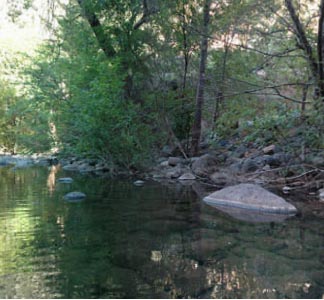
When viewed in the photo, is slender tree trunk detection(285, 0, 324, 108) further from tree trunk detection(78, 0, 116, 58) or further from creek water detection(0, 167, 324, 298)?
tree trunk detection(78, 0, 116, 58)

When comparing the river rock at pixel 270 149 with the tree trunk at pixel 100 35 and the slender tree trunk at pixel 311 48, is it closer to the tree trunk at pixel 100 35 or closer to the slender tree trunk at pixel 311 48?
the slender tree trunk at pixel 311 48

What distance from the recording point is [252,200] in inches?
264

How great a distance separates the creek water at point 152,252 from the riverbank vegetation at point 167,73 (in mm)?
3642

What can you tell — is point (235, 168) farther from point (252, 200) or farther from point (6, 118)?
point (6, 118)

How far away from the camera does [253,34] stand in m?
9.70

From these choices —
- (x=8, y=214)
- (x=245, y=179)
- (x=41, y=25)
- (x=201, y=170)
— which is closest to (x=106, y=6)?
(x=41, y=25)

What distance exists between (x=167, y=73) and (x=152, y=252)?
843 cm

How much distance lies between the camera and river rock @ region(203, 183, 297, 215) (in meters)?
6.41

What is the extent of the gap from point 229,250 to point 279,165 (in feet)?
18.1

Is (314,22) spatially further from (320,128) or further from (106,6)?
(106,6)

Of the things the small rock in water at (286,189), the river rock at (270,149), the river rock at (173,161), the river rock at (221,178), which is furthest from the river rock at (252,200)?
the river rock at (173,161)

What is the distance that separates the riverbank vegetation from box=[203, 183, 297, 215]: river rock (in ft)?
7.02

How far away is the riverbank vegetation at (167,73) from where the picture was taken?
30.2 ft

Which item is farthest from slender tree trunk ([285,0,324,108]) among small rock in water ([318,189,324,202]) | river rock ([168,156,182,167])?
river rock ([168,156,182,167])
